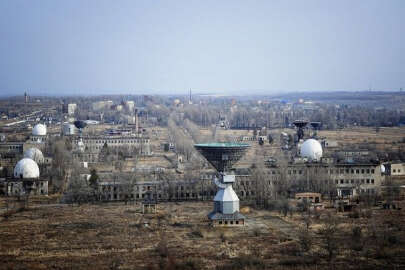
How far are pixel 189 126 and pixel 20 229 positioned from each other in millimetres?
67305

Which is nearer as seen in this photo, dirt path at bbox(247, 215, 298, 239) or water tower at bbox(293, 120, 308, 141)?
dirt path at bbox(247, 215, 298, 239)

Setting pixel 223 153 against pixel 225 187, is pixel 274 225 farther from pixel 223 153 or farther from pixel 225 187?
pixel 223 153

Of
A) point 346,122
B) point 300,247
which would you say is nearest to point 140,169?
point 300,247

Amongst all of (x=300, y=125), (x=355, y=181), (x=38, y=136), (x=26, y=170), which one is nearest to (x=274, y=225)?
(x=355, y=181)

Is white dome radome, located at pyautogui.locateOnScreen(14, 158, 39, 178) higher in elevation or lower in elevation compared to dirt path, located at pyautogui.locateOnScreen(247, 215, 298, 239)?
higher

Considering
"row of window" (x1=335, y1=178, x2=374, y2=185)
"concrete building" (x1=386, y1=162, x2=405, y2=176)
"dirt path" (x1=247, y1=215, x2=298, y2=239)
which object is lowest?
"dirt path" (x1=247, y1=215, x2=298, y2=239)

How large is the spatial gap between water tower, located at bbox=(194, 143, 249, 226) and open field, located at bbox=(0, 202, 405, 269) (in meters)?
0.81

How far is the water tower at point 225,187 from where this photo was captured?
103 feet

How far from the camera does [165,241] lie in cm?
2723

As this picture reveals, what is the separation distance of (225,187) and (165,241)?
6.30 meters

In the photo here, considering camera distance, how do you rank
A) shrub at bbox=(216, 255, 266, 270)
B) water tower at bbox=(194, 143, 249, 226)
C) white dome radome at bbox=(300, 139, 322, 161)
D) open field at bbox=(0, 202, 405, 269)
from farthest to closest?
white dome radome at bbox=(300, 139, 322, 161) → water tower at bbox=(194, 143, 249, 226) → open field at bbox=(0, 202, 405, 269) → shrub at bbox=(216, 255, 266, 270)

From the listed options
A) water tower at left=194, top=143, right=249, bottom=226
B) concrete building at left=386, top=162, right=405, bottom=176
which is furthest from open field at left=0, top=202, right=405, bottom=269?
concrete building at left=386, top=162, right=405, bottom=176

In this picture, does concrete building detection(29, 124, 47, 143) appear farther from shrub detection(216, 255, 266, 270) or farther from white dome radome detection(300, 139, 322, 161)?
shrub detection(216, 255, 266, 270)

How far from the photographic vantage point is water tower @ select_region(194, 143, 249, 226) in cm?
3152
